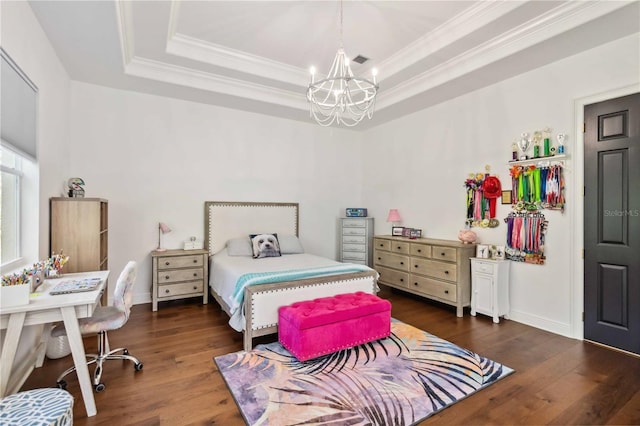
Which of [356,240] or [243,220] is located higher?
[243,220]

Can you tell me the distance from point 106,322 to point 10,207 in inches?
48.9

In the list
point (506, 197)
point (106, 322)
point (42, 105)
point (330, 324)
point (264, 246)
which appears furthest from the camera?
point (264, 246)

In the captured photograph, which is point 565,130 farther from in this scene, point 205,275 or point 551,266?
point 205,275

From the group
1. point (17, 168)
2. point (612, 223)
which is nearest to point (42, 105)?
point (17, 168)

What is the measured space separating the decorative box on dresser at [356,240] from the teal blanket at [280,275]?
197 cm

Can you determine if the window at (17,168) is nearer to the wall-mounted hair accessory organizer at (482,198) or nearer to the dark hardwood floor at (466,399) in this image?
the dark hardwood floor at (466,399)

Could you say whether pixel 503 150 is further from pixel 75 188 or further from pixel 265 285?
pixel 75 188

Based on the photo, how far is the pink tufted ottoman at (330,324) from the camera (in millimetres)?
2654

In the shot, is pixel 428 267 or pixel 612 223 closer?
pixel 612 223

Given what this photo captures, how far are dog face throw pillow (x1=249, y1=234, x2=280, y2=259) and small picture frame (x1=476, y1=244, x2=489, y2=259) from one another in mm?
2658

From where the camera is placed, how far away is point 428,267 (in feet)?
14.0

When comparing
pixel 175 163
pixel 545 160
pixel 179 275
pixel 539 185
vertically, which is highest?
pixel 175 163

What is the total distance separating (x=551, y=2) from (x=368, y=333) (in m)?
3.26

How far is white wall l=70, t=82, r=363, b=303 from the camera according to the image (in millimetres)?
4125
